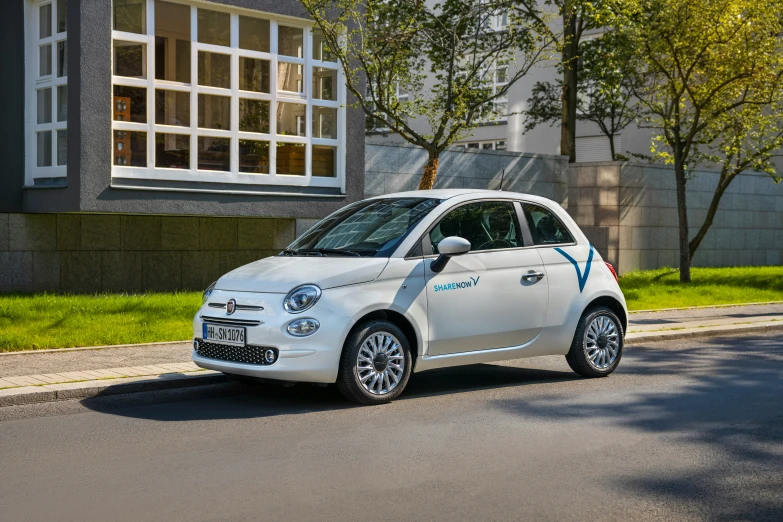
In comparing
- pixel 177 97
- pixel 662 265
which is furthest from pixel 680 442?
pixel 662 265

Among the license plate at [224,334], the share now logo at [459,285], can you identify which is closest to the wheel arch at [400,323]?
the share now logo at [459,285]

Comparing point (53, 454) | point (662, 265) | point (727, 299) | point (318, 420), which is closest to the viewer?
point (53, 454)

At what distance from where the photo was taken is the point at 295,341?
8.23 m

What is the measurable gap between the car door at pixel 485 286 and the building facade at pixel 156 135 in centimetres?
822

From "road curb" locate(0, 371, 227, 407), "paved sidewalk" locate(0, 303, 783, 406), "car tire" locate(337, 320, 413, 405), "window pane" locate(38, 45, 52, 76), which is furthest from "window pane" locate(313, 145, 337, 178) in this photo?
"car tire" locate(337, 320, 413, 405)

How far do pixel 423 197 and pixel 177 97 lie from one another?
8.37 metres

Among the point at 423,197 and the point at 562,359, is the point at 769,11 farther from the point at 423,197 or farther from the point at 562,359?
the point at 423,197

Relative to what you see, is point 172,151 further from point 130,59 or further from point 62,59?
point 62,59

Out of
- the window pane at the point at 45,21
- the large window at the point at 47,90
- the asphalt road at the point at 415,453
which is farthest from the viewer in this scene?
the window pane at the point at 45,21

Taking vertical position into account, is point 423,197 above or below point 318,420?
above

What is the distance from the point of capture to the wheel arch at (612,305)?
33.7ft

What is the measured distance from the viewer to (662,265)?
25.2m

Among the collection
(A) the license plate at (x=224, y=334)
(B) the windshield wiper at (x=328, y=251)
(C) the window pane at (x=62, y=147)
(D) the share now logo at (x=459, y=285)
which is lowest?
(A) the license plate at (x=224, y=334)

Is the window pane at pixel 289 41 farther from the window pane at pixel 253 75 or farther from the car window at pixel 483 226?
the car window at pixel 483 226
